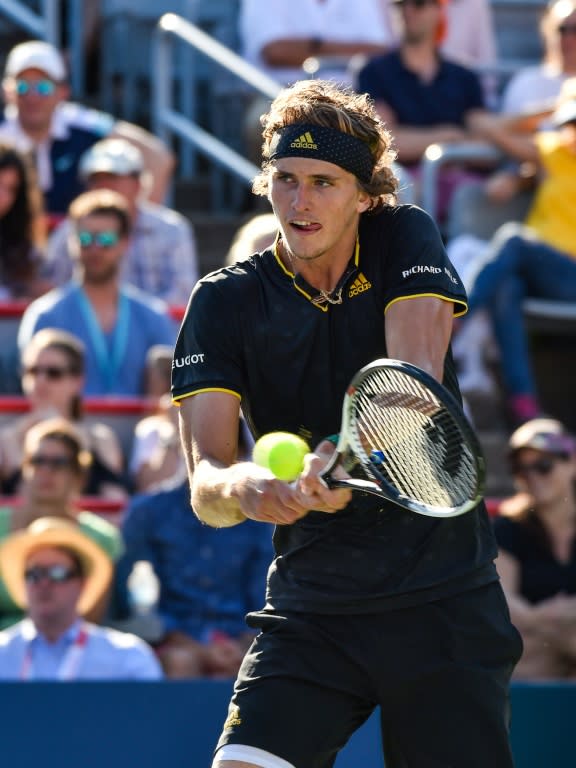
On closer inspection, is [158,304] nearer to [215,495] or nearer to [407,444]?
[215,495]

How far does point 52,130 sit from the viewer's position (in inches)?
326

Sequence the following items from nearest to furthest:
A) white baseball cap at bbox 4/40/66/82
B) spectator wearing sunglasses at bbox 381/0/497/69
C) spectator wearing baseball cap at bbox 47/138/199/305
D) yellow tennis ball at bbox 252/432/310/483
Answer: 1. yellow tennis ball at bbox 252/432/310/483
2. spectator wearing baseball cap at bbox 47/138/199/305
3. white baseball cap at bbox 4/40/66/82
4. spectator wearing sunglasses at bbox 381/0/497/69

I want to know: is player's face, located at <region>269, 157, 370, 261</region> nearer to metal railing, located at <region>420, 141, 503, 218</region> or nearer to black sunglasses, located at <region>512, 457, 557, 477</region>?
black sunglasses, located at <region>512, 457, 557, 477</region>

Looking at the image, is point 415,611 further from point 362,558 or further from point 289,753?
point 289,753

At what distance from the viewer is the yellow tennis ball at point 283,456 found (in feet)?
10.1

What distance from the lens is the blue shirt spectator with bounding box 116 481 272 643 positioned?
19.6ft

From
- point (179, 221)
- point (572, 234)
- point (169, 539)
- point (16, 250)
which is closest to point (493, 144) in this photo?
point (572, 234)

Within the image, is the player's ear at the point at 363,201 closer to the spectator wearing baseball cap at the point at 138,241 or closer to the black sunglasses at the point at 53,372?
the black sunglasses at the point at 53,372

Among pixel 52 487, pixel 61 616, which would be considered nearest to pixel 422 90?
pixel 52 487

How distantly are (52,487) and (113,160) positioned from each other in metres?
2.22

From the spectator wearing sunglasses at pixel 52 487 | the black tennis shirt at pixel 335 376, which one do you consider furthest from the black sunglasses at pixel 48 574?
the black tennis shirt at pixel 335 376

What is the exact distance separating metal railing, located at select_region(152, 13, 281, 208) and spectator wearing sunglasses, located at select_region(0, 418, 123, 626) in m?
2.39

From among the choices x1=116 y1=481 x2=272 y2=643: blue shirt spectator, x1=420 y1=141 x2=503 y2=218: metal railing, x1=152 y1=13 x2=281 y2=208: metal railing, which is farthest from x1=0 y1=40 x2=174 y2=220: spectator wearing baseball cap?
x1=116 y1=481 x2=272 y2=643: blue shirt spectator

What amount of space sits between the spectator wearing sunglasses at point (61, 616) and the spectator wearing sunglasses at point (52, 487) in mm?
141
